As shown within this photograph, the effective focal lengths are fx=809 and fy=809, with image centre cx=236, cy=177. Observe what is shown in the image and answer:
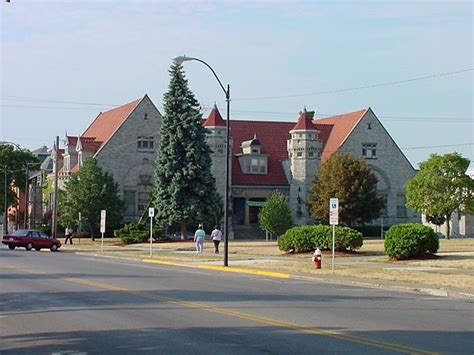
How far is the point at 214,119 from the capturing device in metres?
75.9

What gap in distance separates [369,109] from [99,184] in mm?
27226

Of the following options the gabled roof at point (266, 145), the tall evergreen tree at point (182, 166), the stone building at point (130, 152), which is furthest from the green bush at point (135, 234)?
the gabled roof at point (266, 145)

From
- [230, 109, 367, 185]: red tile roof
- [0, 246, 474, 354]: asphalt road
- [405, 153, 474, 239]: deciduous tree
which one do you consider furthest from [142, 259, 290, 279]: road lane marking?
[230, 109, 367, 185]: red tile roof

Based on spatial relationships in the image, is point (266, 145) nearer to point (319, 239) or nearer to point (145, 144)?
point (145, 144)

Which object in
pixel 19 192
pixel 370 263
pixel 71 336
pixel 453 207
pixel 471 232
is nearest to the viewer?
pixel 71 336

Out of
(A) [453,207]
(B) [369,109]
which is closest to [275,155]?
(B) [369,109]

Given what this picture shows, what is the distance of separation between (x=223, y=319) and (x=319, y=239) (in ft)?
85.4

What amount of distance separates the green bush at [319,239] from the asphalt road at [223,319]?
52.4ft

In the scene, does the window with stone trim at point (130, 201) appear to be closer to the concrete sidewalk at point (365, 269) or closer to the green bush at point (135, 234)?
the green bush at point (135, 234)

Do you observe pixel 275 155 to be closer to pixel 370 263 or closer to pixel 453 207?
pixel 453 207

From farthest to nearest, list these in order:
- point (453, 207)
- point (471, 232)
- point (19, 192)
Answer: point (19, 192) < point (471, 232) < point (453, 207)

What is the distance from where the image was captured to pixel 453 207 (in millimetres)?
61625

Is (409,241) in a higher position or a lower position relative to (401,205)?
lower

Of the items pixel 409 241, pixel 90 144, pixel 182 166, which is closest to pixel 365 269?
pixel 409 241
